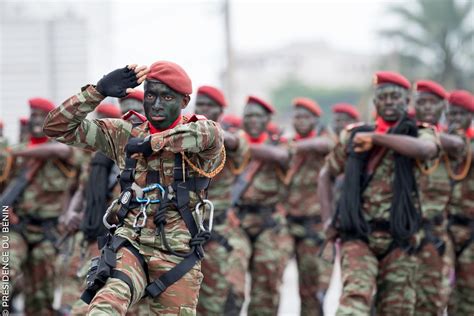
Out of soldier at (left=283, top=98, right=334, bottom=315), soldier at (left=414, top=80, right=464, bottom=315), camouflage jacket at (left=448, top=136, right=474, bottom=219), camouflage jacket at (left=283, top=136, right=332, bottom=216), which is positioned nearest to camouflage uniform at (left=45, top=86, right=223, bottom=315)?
soldier at (left=414, top=80, right=464, bottom=315)

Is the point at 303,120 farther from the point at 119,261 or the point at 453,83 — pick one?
the point at 453,83

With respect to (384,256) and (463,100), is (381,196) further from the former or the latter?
(463,100)

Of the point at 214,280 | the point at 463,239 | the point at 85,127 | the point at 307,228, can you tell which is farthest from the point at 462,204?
the point at 85,127

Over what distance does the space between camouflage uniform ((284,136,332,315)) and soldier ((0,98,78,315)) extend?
8.49ft

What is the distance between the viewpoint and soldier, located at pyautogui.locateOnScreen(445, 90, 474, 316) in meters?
10.2

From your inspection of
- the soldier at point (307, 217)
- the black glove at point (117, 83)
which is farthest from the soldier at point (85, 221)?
the soldier at point (307, 217)

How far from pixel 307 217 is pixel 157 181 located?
5004 mm

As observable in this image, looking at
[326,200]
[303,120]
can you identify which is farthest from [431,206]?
[303,120]

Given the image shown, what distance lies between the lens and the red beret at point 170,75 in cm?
677

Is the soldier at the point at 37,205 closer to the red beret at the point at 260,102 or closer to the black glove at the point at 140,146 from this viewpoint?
the red beret at the point at 260,102

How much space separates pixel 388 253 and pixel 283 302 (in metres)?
6.93

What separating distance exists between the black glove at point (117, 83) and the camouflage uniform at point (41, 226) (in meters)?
4.38

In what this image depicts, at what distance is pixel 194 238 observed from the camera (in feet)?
22.3

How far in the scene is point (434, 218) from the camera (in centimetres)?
1017
